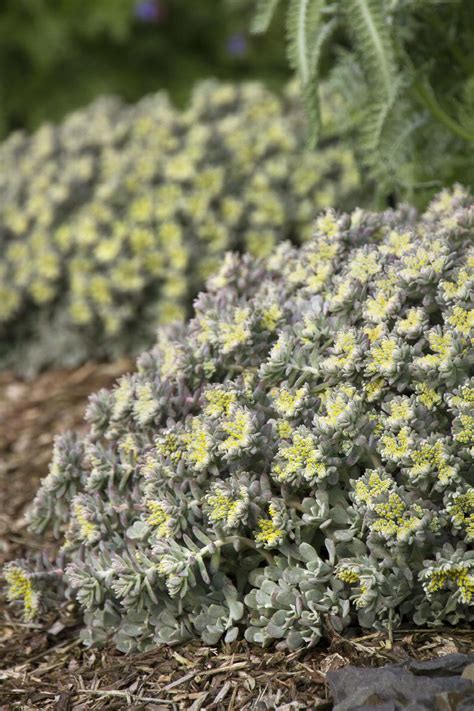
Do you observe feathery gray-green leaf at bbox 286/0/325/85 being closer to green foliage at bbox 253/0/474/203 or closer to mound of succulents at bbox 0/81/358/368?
green foliage at bbox 253/0/474/203

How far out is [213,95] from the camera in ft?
16.3

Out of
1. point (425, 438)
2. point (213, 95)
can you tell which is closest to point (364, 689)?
point (425, 438)

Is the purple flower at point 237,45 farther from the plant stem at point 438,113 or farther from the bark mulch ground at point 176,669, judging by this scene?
the bark mulch ground at point 176,669

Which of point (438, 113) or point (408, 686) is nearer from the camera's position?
point (408, 686)

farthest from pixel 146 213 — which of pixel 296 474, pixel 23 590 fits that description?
pixel 296 474

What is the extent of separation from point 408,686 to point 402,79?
215 cm

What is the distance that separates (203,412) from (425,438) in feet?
1.93

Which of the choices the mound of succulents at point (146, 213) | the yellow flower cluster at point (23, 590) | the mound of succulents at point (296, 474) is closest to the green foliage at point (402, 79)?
the mound of succulents at point (296, 474)

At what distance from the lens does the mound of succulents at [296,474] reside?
2113 mm

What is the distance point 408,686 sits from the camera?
183 centimetres

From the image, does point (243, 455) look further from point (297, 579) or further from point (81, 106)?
point (81, 106)

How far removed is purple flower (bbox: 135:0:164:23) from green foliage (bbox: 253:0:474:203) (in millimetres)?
3614

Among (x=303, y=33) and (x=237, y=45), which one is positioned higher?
(x=237, y=45)

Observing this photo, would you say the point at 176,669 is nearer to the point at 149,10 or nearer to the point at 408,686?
the point at 408,686
